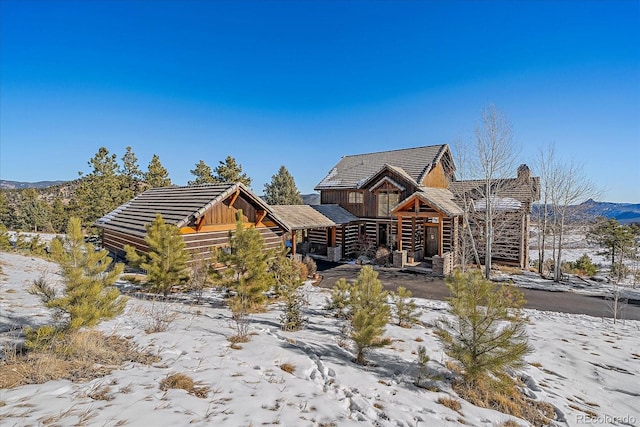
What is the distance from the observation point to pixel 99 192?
27.6 m

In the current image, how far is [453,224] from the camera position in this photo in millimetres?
20500

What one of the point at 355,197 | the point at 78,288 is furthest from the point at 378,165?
the point at 78,288

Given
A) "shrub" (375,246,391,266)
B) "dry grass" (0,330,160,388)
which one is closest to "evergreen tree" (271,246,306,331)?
"dry grass" (0,330,160,388)

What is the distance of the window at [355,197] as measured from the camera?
86.0ft

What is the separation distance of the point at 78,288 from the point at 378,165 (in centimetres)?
2552

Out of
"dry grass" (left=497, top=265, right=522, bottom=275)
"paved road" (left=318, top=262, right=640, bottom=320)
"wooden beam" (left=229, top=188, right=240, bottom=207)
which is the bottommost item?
"paved road" (left=318, top=262, right=640, bottom=320)

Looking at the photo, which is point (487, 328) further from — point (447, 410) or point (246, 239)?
point (246, 239)

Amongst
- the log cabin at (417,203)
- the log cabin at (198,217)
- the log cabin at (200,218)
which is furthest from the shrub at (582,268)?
the log cabin at (198,217)

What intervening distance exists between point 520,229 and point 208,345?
73.3ft

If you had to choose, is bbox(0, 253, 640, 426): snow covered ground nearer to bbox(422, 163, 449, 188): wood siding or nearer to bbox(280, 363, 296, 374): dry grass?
bbox(280, 363, 296, 374): dry grass

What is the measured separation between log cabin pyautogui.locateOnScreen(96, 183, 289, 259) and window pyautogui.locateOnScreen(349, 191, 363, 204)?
400 inches

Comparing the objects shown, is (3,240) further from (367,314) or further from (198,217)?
(367,314)

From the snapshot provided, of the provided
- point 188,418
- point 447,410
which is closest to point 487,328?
point 447,410

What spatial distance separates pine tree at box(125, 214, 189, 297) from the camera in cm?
928
